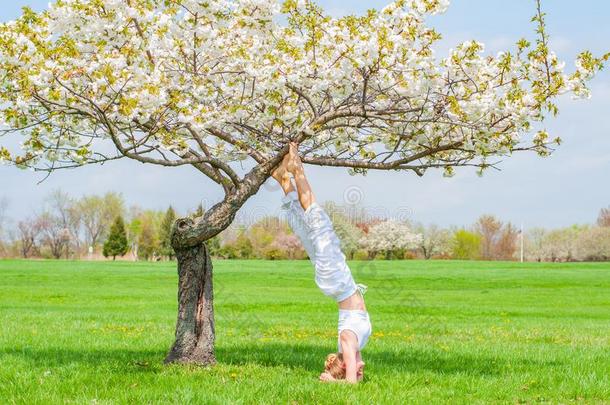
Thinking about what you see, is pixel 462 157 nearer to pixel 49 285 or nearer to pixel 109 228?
pixel 49 285

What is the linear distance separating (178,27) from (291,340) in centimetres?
755

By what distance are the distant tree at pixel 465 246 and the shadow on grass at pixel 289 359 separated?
87146 mm

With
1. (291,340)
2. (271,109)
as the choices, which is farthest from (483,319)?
(271,109)

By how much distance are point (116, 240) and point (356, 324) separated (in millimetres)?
92575

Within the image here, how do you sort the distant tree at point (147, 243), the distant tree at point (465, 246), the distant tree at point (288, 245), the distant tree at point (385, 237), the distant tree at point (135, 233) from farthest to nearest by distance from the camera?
the distant tree at point (135, 233) → the distant tree at point (465, 246) → the distant tree at point (147, 243) → the distant tree at point (288, 245) → the distant tree at point (385, 237)

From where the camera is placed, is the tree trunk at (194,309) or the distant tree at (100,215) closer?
the tree trunk at (194,309)

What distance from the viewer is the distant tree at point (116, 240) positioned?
97625 mm

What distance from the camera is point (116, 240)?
322 ft

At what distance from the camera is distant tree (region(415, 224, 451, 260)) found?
307 feet

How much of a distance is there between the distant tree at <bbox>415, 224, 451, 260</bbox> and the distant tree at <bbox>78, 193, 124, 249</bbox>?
4030cm

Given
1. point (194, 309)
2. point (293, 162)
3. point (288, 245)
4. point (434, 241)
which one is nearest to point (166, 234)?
point (288, 245)

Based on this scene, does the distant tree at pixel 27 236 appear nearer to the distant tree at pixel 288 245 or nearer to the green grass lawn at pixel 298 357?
the distant tree at pixel 288 245

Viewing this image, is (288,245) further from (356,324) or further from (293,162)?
(356,324)

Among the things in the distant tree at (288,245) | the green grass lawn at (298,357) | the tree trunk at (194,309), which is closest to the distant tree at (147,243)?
the distant tree at (288,245)
